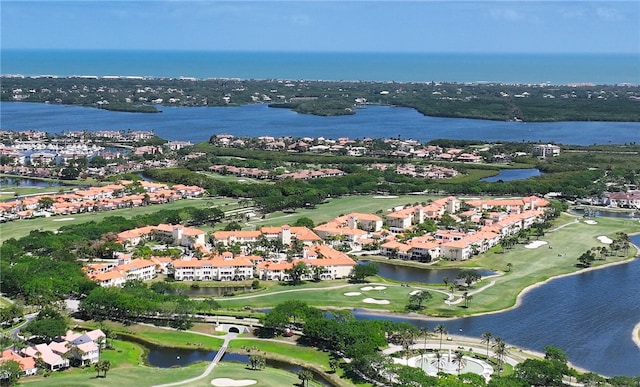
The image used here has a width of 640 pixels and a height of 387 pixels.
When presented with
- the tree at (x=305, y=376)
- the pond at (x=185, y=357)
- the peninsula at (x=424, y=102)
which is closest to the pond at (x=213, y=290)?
the pond at (x=185, y=357)

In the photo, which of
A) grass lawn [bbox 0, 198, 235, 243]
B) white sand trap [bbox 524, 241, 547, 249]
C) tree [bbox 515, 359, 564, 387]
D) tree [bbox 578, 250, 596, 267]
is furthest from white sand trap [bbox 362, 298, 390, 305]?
grass lawn [bbox 0, 198, 235, 243]

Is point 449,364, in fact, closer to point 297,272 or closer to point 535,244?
point 297,272

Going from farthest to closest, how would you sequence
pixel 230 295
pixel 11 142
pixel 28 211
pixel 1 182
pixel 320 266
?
pixel 11 142, pixel 1 182, pixel 28 211, pixel 320 266, pixel 230 295

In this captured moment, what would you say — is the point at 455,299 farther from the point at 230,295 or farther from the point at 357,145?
the point at 357,145

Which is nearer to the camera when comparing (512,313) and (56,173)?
(512,313)

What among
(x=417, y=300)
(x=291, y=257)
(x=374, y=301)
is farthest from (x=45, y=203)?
(x=417, y=300)

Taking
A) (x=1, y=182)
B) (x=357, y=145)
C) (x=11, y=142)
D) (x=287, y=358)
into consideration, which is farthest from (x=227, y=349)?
(x=11, y=142)

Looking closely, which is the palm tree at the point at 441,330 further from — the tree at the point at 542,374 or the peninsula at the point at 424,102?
the peninsula at the point at 424,102
